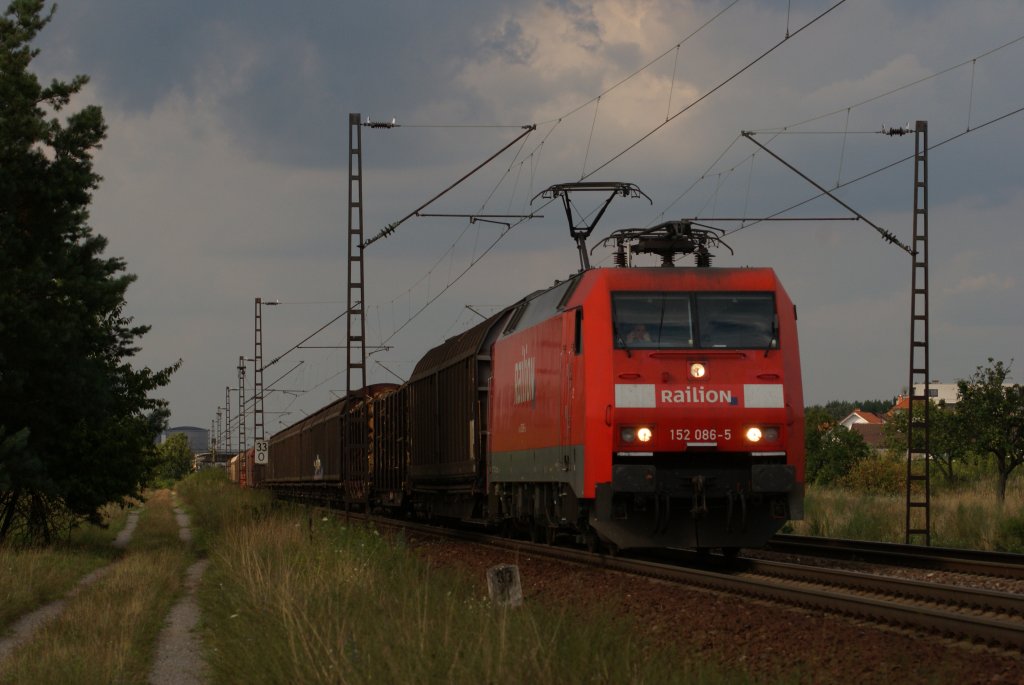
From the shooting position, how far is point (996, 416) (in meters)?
39.2

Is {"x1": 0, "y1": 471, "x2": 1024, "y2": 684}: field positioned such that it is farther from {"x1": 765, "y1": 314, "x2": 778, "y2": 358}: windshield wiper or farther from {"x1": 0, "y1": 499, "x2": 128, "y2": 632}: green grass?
{"x1": 765, "y1": 314, "x2": 778, "y2": 358}: windshield wiper

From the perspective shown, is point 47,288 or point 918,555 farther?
point 47,288

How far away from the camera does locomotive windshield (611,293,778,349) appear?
607 inches

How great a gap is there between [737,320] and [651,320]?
1057mm

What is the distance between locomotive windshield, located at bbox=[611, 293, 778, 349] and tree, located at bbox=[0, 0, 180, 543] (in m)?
10.7

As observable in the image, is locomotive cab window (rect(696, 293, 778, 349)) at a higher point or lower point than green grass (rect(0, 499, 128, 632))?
higher

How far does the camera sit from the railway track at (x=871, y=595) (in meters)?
9.85

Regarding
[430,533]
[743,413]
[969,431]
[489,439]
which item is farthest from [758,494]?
[969,431]

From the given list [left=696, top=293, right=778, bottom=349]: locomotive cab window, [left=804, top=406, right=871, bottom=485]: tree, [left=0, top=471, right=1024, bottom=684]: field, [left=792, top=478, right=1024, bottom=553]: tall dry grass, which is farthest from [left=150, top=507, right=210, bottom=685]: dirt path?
[left=804, top=406, right=871, bottom=485]: tree

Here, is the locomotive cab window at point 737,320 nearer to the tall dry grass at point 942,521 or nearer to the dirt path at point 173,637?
the dirt path at point 173,637

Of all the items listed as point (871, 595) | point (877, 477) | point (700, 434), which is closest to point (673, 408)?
point (700, 434)

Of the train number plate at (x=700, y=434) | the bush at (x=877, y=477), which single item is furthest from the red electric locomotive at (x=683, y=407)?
the bush at (x=877, y=477)

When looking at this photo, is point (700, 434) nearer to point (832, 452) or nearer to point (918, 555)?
point (918, 555)

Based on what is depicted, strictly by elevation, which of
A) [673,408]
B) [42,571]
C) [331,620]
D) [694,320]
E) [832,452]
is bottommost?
[42,571]
